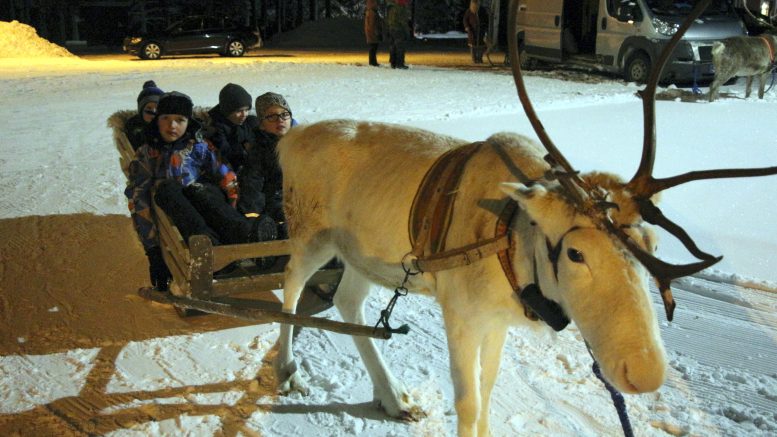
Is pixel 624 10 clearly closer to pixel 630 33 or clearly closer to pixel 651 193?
pixel 630 33

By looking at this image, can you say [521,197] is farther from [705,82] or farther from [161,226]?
[705,82]

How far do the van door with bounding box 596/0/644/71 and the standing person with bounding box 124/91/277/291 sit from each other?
13.2m

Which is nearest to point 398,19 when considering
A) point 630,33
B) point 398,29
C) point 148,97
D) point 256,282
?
point 398,29

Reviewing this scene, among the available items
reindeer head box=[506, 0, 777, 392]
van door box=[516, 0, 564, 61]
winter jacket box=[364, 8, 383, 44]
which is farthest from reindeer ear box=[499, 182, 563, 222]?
winter jacket box=[364, 8, 383, 44]

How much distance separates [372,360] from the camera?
3887mm

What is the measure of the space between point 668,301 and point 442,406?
1.73 m

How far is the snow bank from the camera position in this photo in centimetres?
2373

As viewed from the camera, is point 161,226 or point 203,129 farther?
point 203,129

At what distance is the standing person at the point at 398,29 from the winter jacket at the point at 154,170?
15.9 metres

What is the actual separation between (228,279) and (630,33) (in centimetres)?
1423

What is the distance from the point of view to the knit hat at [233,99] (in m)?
5.51

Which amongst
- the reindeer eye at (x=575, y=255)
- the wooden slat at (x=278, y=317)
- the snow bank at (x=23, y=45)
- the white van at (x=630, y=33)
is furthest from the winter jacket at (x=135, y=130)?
the snow bank at (x=23, y=45)

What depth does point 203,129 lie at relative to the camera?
18.2 feet

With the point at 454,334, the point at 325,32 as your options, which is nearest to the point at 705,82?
the point at 454,334
